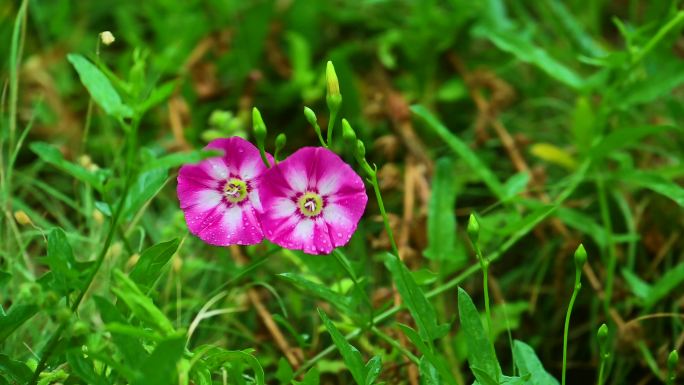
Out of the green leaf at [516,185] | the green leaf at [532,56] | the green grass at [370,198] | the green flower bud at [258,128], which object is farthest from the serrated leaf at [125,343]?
the green leaf at [532,56]

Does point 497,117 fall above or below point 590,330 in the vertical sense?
above

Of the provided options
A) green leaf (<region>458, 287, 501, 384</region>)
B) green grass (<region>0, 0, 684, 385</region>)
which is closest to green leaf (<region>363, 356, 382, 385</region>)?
green grass (<region>0, 0, 684, 385</region>)

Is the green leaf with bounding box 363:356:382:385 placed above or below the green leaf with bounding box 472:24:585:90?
below

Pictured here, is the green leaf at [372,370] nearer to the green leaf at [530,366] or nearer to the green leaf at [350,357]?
the green leaf at [350,357]

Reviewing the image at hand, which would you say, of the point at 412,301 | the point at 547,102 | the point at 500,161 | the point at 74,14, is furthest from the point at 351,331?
the point at 74,14

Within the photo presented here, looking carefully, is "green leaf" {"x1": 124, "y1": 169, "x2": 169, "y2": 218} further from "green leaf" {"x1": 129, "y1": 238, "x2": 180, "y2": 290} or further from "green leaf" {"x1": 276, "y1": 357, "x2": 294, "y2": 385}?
"green leaf" {"x1": 276, "y1": 357, "x2": 294, "y2": 385}

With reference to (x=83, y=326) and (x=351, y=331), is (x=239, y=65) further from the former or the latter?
(x=83, y=326)
